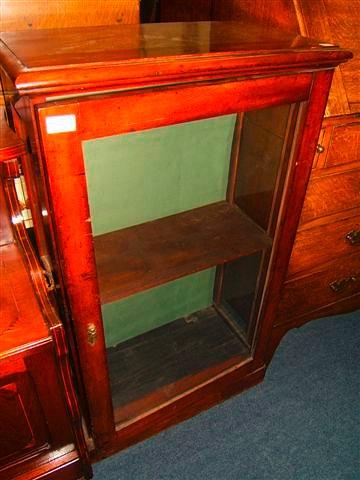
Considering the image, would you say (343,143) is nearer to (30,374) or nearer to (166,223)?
(166,223)

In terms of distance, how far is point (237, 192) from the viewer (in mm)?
1548

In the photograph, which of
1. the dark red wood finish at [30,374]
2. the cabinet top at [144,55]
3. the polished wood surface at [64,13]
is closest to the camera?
the cabinet top at [144,55]

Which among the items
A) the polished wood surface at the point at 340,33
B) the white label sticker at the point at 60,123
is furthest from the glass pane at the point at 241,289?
the white label sticker at the point at 60,123

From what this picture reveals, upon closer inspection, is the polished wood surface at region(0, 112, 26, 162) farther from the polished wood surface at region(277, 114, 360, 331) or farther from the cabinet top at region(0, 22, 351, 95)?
the polished wood surface at region(277, 114, 360, 331)

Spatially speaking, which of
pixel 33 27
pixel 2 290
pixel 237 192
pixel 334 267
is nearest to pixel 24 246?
pixel 2 290

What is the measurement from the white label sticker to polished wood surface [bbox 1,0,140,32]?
56 cm

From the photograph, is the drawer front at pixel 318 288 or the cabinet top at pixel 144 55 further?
the drawer front at pixel 318 288

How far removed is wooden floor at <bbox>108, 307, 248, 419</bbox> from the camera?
162 centimetres

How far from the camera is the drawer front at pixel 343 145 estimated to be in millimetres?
1313

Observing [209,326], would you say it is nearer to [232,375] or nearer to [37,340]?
[232,375]

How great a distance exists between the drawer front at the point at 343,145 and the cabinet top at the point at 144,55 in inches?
13.7

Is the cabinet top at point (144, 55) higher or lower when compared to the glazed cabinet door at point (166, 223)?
higher

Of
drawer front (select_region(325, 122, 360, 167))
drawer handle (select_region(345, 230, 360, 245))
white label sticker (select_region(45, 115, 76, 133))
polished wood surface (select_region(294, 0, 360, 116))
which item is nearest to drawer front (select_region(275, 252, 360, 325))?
drawer handle (select_region(345, 230, 360, 245))

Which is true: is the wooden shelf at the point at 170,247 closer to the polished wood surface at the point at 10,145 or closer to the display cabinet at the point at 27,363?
the display cabinet at the point at 27,363
